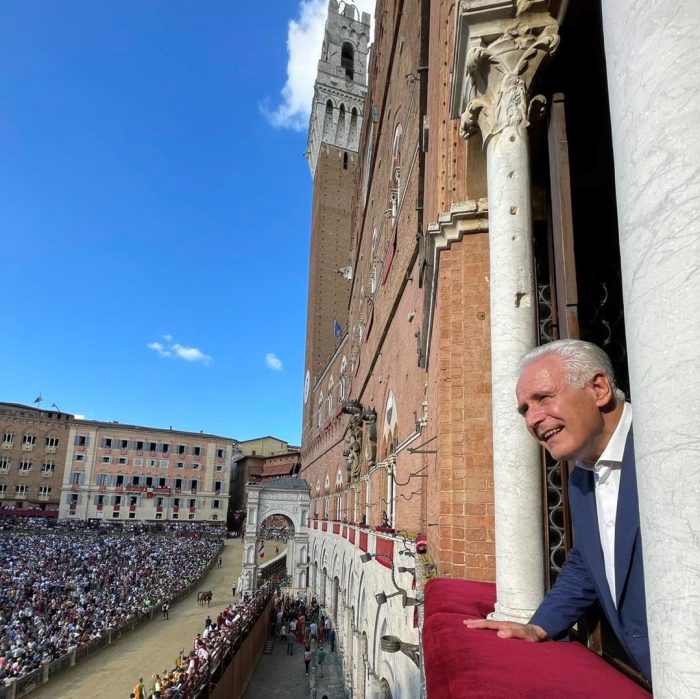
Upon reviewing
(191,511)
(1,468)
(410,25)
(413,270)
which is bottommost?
(191,511)

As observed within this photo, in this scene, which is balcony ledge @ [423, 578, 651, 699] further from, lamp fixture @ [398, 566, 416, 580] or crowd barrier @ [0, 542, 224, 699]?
crowd barrier @ [0, 542, 224, 699]

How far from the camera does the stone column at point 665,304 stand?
1112 millimetres

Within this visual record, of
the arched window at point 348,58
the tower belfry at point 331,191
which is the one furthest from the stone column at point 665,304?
the arched window at point 348,58

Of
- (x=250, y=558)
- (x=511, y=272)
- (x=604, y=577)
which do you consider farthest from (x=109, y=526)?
(x=604, y=577)

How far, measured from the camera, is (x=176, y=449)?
5909 cm

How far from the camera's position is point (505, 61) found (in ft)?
12.3

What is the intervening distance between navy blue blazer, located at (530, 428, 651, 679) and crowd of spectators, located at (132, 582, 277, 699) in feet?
34.8

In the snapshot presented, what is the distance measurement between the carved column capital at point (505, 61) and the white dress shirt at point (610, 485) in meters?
2.70

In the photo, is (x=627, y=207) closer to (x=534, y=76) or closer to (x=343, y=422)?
(x=534, y=76)

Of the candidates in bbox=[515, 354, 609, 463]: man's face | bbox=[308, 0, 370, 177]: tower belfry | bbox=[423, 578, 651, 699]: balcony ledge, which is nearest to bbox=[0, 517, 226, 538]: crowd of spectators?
bbox=[308, 0, 370, 177]: tower belfry

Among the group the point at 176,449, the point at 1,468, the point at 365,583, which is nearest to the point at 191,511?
the point at 176,449

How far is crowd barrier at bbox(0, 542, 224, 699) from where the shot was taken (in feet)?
48.0

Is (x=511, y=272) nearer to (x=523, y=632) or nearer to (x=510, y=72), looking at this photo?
(x=510, y=72)

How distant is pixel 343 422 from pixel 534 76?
A: 2259 cm
